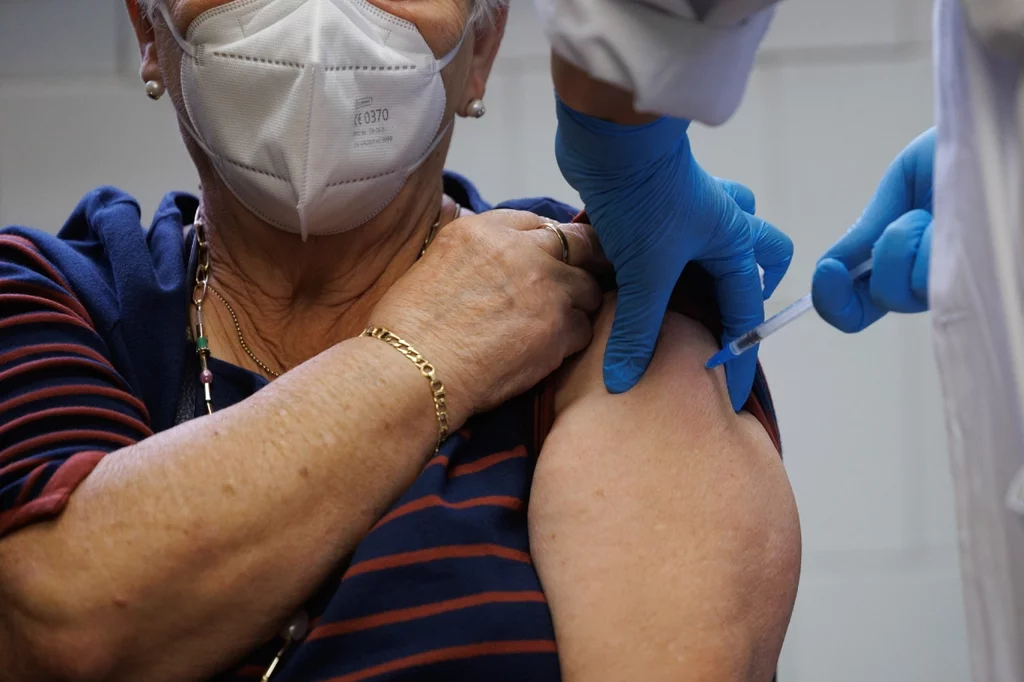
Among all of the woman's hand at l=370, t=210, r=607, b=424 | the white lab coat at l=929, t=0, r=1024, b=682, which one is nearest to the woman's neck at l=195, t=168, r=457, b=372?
the woman's hand at l=370, t=210, r=607, b=424

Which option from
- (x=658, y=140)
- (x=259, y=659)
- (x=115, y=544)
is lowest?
(x=259, y=659)

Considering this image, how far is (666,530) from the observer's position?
95 centimetres

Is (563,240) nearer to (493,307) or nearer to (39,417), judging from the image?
(493,307)

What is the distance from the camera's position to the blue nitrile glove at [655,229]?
0.85 m

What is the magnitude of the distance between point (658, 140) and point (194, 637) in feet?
1.87

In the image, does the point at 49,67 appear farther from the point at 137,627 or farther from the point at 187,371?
the point at 137,627

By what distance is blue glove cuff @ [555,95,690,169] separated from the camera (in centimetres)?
82

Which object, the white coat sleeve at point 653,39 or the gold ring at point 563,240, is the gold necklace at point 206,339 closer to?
the gold ring at point 563,240

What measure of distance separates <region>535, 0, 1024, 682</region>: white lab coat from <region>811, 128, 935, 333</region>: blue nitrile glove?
11cm

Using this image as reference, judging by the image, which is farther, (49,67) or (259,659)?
(49,67)

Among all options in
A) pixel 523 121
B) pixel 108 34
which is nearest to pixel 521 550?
pixel 523 121

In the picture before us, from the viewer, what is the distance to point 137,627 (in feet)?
2.94

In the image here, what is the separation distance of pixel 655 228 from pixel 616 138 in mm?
133

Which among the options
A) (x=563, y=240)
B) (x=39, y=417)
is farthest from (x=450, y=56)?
(x=39, y=417)
